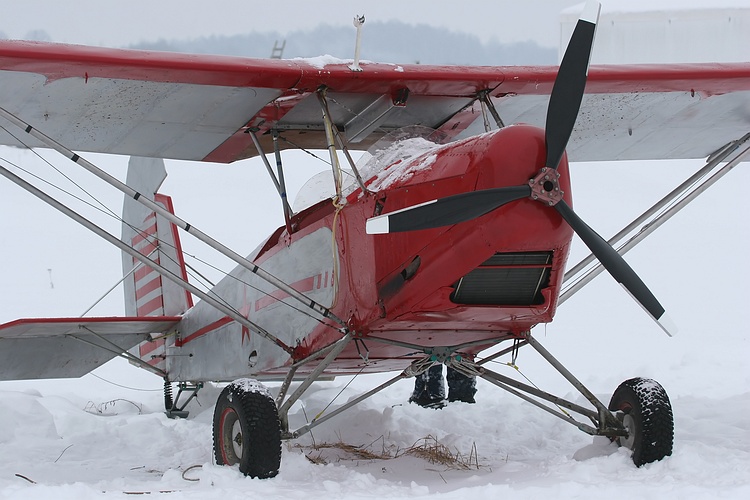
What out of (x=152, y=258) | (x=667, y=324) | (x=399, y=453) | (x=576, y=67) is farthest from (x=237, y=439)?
(x=152, y=258)

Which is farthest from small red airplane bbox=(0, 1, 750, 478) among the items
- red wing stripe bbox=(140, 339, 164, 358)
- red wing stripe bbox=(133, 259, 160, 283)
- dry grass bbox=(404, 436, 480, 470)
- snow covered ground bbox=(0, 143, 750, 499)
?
red wing stripe bbox=(133, 259, 160, 283)

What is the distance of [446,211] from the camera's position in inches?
182

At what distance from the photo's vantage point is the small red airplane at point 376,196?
4684 mm

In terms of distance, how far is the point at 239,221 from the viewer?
2503 centimetres

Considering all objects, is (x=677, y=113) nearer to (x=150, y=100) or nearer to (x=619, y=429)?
(x=619, y=429)

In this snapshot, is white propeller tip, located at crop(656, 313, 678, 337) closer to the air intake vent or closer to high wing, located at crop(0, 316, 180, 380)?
the air intake vent

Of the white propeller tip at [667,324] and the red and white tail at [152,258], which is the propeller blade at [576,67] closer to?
the white propeller tip at [667,324]

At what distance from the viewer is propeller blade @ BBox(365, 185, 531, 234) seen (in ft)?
14.7

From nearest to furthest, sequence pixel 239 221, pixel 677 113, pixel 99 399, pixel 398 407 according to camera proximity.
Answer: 1. pixel 677 113
2. pixel 398 407
3. pixel 99 399
4. pixel 239 221

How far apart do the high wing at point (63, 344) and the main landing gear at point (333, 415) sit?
191 cm

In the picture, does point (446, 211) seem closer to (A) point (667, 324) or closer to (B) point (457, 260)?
(B) point (457, 260)

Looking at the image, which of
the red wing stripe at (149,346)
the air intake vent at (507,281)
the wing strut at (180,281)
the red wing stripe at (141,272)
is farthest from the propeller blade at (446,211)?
the red wing stripe at (141,272)

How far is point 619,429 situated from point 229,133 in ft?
11.1

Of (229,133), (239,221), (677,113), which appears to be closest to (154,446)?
(229,133)
